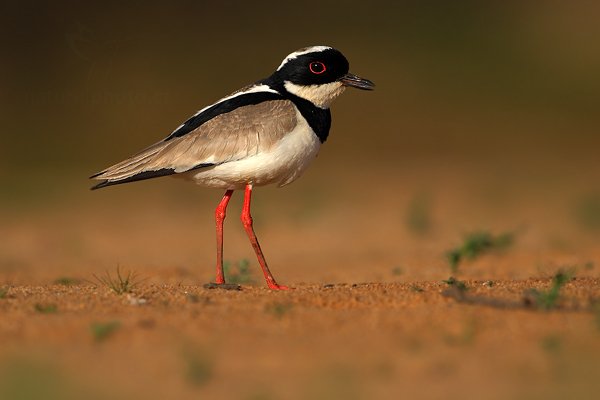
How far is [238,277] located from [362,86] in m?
1.98

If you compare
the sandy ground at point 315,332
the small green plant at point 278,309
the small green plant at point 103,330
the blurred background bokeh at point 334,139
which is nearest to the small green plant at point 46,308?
the sandy ground at point 315,332

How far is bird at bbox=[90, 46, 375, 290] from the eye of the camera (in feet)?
26.3

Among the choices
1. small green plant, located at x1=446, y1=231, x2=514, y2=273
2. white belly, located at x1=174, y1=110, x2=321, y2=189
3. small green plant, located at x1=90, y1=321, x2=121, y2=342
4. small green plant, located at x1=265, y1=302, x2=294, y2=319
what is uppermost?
white belly, located at x1=174, y1=110, x2=321, y2=189

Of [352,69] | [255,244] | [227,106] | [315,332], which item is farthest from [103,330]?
[352,69]

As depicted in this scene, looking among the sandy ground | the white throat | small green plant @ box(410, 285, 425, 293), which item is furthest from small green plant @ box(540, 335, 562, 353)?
the white throat

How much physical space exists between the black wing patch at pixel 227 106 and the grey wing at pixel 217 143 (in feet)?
0.14

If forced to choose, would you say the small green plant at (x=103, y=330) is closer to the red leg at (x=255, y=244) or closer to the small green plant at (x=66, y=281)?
the red leg at (x=255, y=244)

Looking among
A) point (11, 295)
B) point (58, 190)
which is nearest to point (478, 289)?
point (11, 295)

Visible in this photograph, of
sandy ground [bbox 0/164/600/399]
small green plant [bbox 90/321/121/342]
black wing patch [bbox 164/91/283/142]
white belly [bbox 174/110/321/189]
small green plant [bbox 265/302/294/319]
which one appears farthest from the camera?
black wing patch [bbox 164/91/283/142]

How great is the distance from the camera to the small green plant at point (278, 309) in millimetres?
6161

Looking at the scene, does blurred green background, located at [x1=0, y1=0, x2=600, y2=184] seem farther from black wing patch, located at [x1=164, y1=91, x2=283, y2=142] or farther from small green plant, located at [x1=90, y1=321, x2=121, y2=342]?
small green plant, located at [x1=90, y1=321, x2=121, y2=342]

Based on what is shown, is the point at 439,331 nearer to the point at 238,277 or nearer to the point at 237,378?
the point at 237,378

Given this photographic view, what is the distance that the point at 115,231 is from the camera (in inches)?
589

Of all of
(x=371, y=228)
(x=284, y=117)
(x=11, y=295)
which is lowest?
(x=371, y=228)
